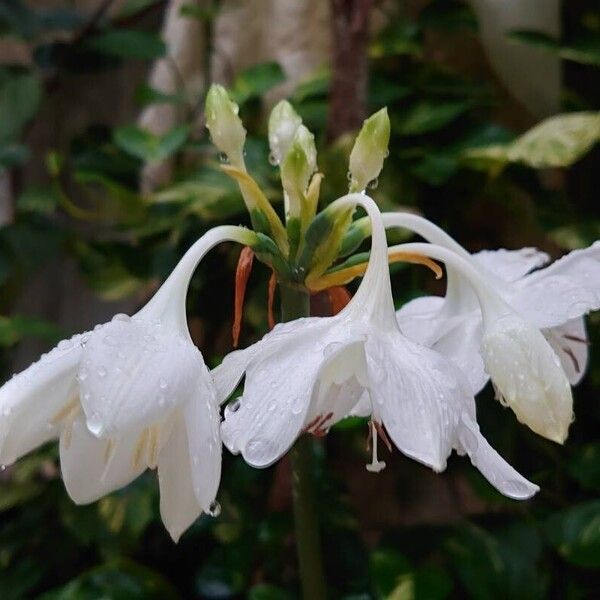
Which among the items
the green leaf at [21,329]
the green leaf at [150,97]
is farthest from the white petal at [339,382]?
the green leaf at [150,97]

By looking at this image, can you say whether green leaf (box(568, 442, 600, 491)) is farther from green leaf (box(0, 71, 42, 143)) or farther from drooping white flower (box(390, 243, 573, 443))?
green leaf (box(0, 71, 42, 143))

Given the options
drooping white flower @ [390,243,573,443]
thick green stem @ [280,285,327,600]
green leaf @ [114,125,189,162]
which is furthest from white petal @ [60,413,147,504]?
green leaf @ [114,125,189,162]

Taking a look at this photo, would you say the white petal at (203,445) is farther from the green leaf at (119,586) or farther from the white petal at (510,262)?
the green leaf at (119,586)

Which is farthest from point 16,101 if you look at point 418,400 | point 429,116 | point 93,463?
point 418,400

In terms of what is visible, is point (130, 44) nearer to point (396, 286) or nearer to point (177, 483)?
point (396, 286)

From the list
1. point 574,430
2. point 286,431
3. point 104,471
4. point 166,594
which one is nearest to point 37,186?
point 166,594

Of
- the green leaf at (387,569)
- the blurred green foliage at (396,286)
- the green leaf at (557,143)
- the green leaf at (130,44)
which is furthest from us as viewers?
the green leaf at (130,44)
